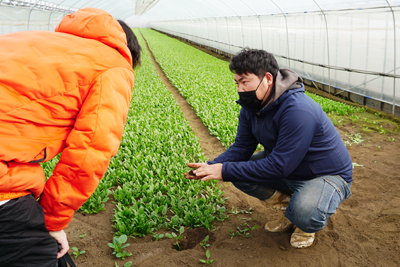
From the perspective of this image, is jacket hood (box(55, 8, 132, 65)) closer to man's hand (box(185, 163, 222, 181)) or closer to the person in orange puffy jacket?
the person in orange puffy jacket

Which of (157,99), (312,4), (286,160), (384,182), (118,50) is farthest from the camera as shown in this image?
(312,4)

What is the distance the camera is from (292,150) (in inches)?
95.3

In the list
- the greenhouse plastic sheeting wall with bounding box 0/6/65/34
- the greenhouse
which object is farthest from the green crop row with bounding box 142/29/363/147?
the greenhouse plastic sheeting wall with bounding box 0/6/65/34

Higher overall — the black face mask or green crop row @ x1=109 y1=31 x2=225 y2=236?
the black face mask

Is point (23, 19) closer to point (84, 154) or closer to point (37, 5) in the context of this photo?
point (37, 5)

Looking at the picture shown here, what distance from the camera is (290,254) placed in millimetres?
2684

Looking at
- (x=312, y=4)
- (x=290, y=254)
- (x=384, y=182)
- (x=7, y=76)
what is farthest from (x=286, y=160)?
(x=312, y=4)

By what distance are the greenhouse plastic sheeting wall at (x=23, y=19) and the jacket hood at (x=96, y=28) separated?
488 inches

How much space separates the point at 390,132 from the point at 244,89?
468 centimetres

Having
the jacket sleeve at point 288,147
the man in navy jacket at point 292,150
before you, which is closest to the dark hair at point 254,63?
the man in navy jacket at point 292,150

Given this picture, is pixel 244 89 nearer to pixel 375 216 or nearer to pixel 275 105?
pixel 275 105

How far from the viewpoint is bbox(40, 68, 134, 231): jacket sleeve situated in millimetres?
1584

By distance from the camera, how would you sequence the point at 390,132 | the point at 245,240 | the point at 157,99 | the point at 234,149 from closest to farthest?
the point at 245,240 → the point at 234,149 → the point at 390,132 → the point at 157,99

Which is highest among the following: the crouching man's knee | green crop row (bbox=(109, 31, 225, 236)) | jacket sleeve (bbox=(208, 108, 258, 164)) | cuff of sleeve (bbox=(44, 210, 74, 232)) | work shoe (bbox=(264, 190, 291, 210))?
cuff of sleeve (bbox=(44, 210, 74, 232))
